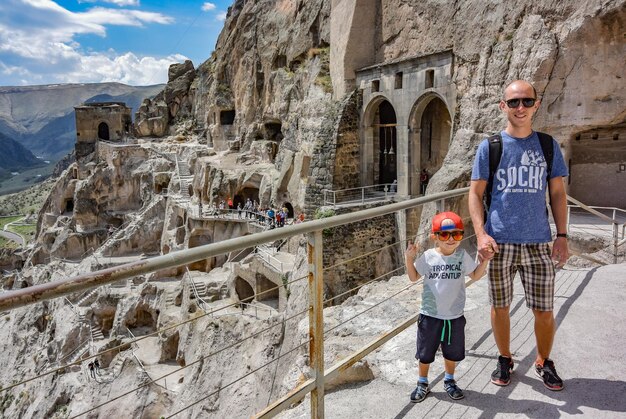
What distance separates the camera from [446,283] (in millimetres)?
3088

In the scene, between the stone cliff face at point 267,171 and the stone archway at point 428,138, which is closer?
the stone cliff face at point 267,171

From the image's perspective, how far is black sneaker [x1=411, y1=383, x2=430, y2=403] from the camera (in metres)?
3.10

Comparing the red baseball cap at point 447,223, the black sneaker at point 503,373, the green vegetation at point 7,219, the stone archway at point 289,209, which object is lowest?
the green vegetation at point 7,219

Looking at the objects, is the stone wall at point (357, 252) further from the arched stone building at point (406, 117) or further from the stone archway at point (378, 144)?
the stone archway at point (378, 144)

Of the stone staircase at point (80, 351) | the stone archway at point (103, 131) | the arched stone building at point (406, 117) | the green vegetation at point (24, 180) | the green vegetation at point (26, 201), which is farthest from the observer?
the green vegetation at point (24, 180)

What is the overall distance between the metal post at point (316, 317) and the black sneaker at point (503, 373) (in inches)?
50.9

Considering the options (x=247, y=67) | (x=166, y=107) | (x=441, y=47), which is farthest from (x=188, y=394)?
(x=166, y=107)

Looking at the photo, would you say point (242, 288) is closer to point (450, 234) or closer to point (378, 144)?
point (378, 144)

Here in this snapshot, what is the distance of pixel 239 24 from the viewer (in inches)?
1374

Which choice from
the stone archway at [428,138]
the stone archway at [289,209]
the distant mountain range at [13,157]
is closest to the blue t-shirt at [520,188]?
the stone archway at [428,138]

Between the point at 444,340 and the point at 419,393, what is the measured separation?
1.29 feet

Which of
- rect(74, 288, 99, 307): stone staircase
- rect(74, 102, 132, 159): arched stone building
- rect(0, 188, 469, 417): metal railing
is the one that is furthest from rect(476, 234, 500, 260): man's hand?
rect(74, 102, 132, 159): arched stone building

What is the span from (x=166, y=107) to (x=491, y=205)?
4819cm

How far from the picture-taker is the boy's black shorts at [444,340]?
307cm
